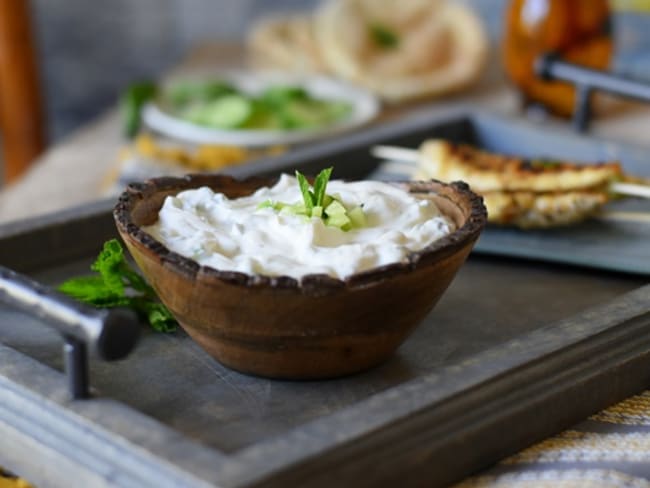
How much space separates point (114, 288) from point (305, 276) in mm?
274

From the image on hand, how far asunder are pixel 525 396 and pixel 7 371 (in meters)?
0.38

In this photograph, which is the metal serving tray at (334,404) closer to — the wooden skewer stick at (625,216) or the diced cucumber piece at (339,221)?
the diced cucumber piece at (339,221)

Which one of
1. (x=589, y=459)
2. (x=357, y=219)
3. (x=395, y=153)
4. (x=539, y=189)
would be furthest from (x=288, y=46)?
(x=589, y=459)

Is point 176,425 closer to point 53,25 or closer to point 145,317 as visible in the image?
point 145,317

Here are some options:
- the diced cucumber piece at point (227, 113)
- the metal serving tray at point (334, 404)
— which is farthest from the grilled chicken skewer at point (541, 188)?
the diced cucumber piece at point (227, 113)

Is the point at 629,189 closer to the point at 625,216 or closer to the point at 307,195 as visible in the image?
the point at 625,216

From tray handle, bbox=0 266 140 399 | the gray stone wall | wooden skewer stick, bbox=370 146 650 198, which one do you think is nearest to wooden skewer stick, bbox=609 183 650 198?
wooden skewer stick, bbox=370 146 650 198

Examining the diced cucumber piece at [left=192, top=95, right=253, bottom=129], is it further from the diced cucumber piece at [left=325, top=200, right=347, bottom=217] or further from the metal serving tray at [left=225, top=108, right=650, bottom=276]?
the diced cucumber piece at [left=325, top=200, right=347, bottom=217]

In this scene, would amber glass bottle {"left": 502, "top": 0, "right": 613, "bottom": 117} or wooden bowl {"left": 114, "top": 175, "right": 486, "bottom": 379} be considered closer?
wooden bowl {"left": 114, "top": 175, "right": 486, "bottom": 379}

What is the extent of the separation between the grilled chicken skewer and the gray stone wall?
186cm

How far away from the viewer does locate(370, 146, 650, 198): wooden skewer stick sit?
1.28 metres

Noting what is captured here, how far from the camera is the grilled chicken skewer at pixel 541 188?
1.25m

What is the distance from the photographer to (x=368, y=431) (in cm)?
75

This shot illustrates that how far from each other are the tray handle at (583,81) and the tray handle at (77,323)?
35.8 inches
